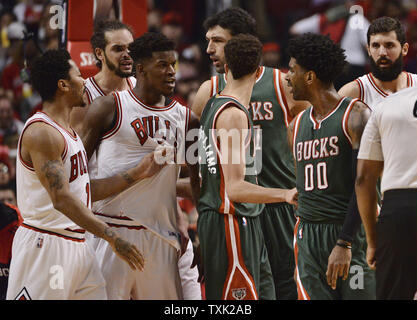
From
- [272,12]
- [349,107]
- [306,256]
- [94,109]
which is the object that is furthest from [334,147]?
[272,12]

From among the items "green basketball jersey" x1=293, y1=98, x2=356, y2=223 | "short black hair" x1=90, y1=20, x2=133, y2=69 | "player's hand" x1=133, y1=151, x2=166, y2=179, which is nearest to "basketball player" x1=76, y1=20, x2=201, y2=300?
"short black hair" x1=90, y1=20, x2=133, y2=69

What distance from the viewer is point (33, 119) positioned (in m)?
4.71

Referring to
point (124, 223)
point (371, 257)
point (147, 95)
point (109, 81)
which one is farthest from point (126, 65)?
point (371, 257)

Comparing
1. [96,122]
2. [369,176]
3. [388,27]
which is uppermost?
[388,27]

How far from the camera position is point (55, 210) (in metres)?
4.70

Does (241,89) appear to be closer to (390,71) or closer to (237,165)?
(237,165)

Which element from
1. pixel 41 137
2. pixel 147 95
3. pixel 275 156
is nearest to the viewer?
pixel 41 137

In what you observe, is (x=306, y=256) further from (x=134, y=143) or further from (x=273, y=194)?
(x=134, y=143)

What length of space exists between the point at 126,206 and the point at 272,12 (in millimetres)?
8548

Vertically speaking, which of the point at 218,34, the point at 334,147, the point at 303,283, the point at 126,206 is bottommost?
the point at 303,283

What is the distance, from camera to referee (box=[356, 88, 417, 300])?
4250 mm

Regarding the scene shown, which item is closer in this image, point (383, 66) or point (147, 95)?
point (147, 95)

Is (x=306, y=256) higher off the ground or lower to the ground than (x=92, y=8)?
lower

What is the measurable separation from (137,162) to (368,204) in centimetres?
159
